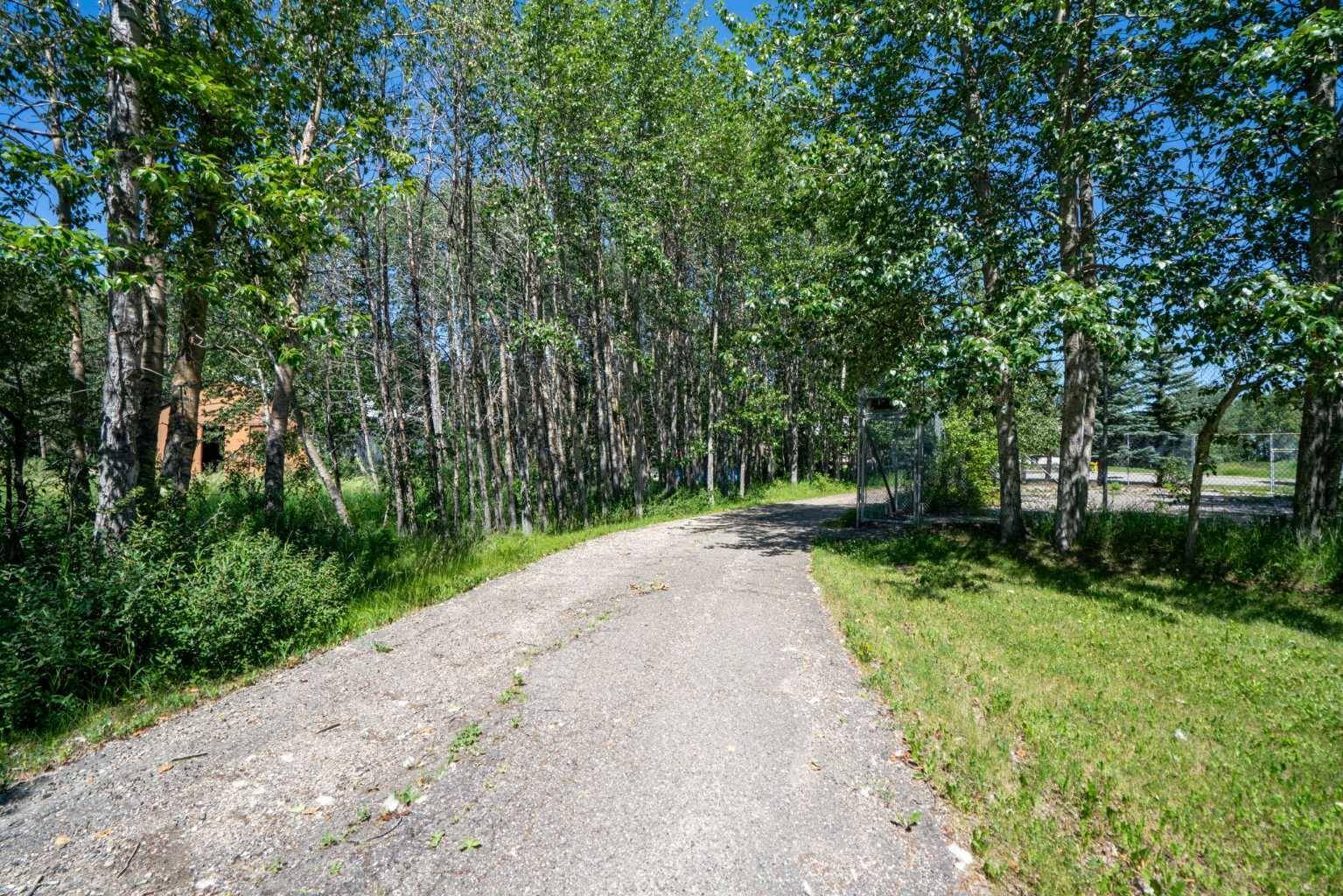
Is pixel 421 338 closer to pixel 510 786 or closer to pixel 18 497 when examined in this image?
pixel 18 497

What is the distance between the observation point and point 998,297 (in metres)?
8.09

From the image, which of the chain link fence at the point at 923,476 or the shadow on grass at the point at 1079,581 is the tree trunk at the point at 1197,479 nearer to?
the shadow on grass at the point at 1079,581

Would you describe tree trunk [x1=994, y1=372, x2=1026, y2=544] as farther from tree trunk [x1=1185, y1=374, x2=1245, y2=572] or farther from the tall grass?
tree trunk [x1=1185, y1=374, x2=1245, y2=572]

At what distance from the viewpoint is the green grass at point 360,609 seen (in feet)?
12.0

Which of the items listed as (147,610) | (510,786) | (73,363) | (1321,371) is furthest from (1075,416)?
(73,363)

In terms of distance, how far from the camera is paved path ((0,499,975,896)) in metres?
2.56

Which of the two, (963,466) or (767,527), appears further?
(963,466)

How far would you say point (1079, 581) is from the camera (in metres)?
7.86

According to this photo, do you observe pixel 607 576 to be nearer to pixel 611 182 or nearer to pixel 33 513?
pixel 33 513

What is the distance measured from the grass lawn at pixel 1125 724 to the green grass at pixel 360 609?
5212 millimetres

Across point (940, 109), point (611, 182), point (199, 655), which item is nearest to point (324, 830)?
point (199, 655)

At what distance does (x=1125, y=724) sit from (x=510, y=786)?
13.9 ft

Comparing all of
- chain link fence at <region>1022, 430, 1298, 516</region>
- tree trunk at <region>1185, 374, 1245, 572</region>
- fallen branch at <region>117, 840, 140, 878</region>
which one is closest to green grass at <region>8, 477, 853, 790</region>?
fallen branch at <region>117, 840, 140, 878</region>

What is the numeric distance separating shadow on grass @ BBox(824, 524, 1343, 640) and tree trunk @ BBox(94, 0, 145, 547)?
8.93 m
